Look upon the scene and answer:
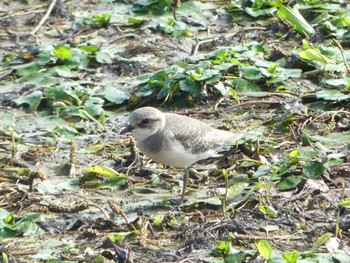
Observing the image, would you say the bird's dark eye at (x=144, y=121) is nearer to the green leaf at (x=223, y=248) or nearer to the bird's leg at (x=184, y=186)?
the bird's leg at (x=184, y=186)

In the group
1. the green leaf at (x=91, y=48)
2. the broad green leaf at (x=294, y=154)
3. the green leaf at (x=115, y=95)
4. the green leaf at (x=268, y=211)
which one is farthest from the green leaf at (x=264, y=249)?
the green leaf at (x=91, y=48)

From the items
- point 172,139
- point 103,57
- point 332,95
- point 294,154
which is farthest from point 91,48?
point 294,154

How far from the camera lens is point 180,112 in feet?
32.0

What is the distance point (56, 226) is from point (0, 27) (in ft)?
17.4

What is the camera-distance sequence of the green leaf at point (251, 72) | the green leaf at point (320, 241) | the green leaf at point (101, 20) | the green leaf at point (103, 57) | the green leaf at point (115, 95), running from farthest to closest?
the green leaf at point (101, 20) → the green leaf at point (103, 57) → the green leaf at point (115, 95) → the green leaf at point (251, 72) → the green leaf at point (320, 241)

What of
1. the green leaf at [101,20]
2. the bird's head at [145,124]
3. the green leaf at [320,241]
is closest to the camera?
the green leaf at [320,241]

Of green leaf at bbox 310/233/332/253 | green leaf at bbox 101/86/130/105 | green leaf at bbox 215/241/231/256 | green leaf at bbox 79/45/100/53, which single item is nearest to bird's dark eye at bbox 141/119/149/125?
green leaf at bbox 215/241/231/256

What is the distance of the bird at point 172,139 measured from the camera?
8.01 metres

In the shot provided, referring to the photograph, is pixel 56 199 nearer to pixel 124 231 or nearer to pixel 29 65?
pixel 124 231

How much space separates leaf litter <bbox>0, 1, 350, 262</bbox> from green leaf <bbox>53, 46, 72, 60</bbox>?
0.02 meters

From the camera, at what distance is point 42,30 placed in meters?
12.3

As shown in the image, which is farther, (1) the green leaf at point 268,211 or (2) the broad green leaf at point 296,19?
(2) the broad green leaf at point 296,19

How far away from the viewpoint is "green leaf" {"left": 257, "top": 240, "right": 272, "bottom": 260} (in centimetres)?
636

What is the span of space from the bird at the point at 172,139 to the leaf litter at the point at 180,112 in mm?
289
